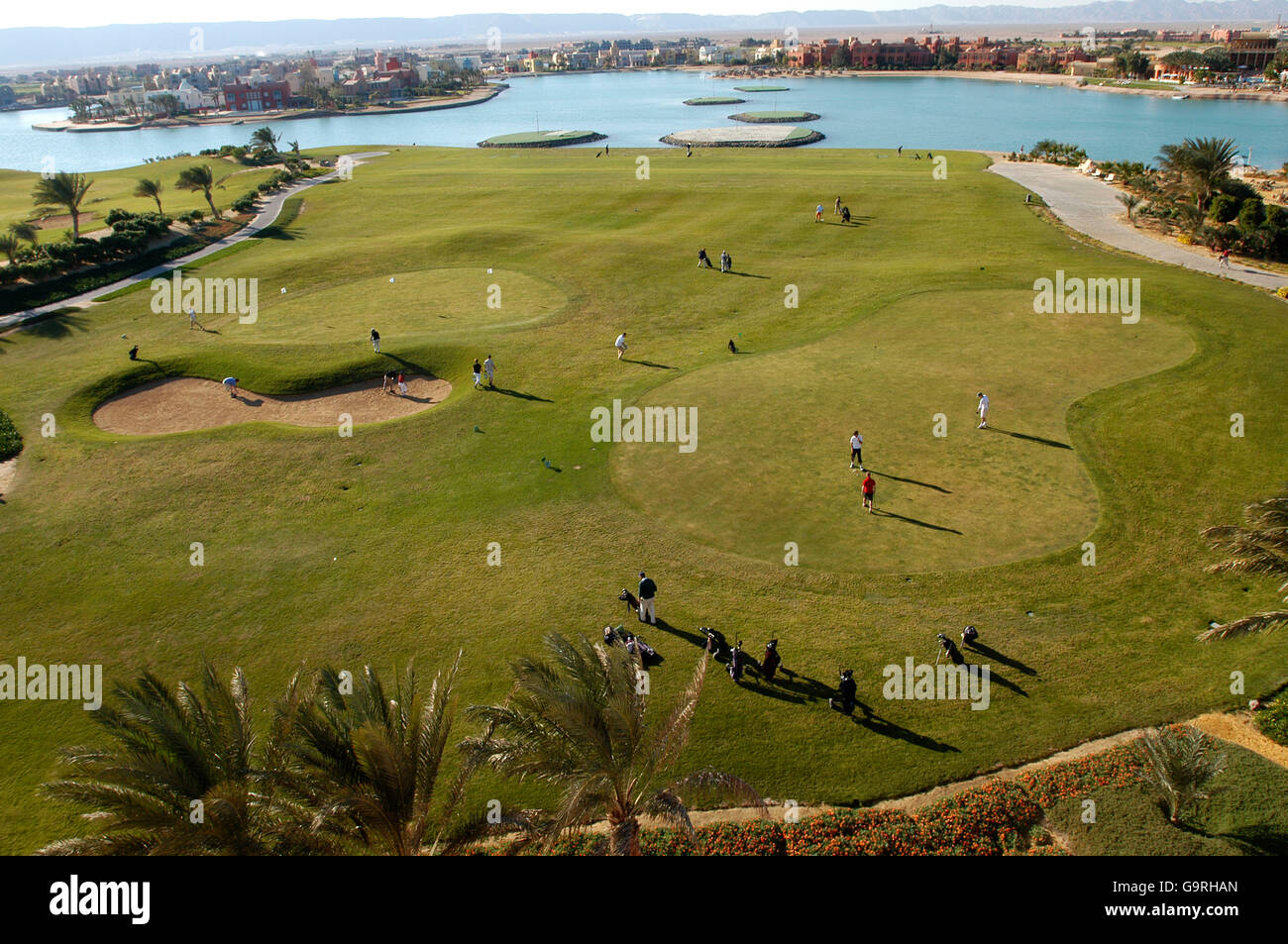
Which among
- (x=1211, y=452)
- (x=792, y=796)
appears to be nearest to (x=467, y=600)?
(x=792, y=796)

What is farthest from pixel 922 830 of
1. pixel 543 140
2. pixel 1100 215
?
pixel 543 140

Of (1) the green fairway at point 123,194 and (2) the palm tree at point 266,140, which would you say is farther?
(2) the palm tree at point 266,140

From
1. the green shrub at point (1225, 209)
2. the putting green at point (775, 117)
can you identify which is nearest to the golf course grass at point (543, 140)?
the putting green at point (775, 117)

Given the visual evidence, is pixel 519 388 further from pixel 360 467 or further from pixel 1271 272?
pixel 1271 272

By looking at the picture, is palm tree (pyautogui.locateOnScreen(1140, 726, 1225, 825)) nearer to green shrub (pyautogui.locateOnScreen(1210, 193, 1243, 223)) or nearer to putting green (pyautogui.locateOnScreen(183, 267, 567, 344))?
putting green (pyautogui.locateOnScreen(183, 267, 567, 344))

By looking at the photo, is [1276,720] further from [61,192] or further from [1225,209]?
[61,192]

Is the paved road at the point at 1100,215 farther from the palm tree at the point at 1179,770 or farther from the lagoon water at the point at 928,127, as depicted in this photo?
the palm tree at the point at 1179,770
